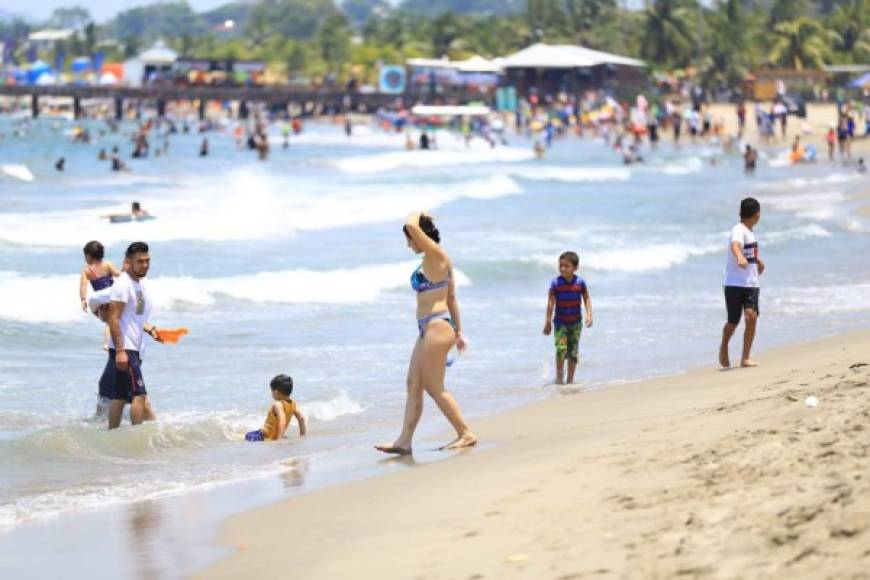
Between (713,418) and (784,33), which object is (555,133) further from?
(713,418)

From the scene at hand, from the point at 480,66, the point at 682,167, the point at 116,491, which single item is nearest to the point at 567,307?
the point at 116,491

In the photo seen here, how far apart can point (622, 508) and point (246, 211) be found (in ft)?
98.6

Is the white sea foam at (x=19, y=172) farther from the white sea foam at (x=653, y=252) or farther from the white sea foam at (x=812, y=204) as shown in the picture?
the white sea foam at (x=653, y=252)

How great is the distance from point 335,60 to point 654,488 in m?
149

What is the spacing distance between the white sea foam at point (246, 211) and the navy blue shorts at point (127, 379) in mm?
18241

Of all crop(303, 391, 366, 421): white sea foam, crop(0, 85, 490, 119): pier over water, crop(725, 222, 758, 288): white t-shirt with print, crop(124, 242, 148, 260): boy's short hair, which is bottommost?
crop(303, 391, 366, 421): white sea foam

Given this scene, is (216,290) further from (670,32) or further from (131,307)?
(670,32)

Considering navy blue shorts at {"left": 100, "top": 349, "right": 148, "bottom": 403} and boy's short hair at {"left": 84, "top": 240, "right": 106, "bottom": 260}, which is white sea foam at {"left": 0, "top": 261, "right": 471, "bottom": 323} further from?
navy blue shorts at {"left": 100, "top": 349, "right": 148, "bottom": 403}

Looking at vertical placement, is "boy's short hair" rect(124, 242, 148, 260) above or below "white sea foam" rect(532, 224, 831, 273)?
above

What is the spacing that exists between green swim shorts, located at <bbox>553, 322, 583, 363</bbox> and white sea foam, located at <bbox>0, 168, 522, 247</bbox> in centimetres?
1720

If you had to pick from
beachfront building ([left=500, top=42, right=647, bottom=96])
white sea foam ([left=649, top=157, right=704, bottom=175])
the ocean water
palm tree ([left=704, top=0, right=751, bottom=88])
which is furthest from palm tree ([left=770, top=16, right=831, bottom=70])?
the ocean water

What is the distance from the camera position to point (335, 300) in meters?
19.3

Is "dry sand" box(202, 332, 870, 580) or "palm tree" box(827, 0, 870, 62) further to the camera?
"palm tree" box(827, 0, 870, 62)

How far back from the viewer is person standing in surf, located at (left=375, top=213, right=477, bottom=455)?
8453 mm
